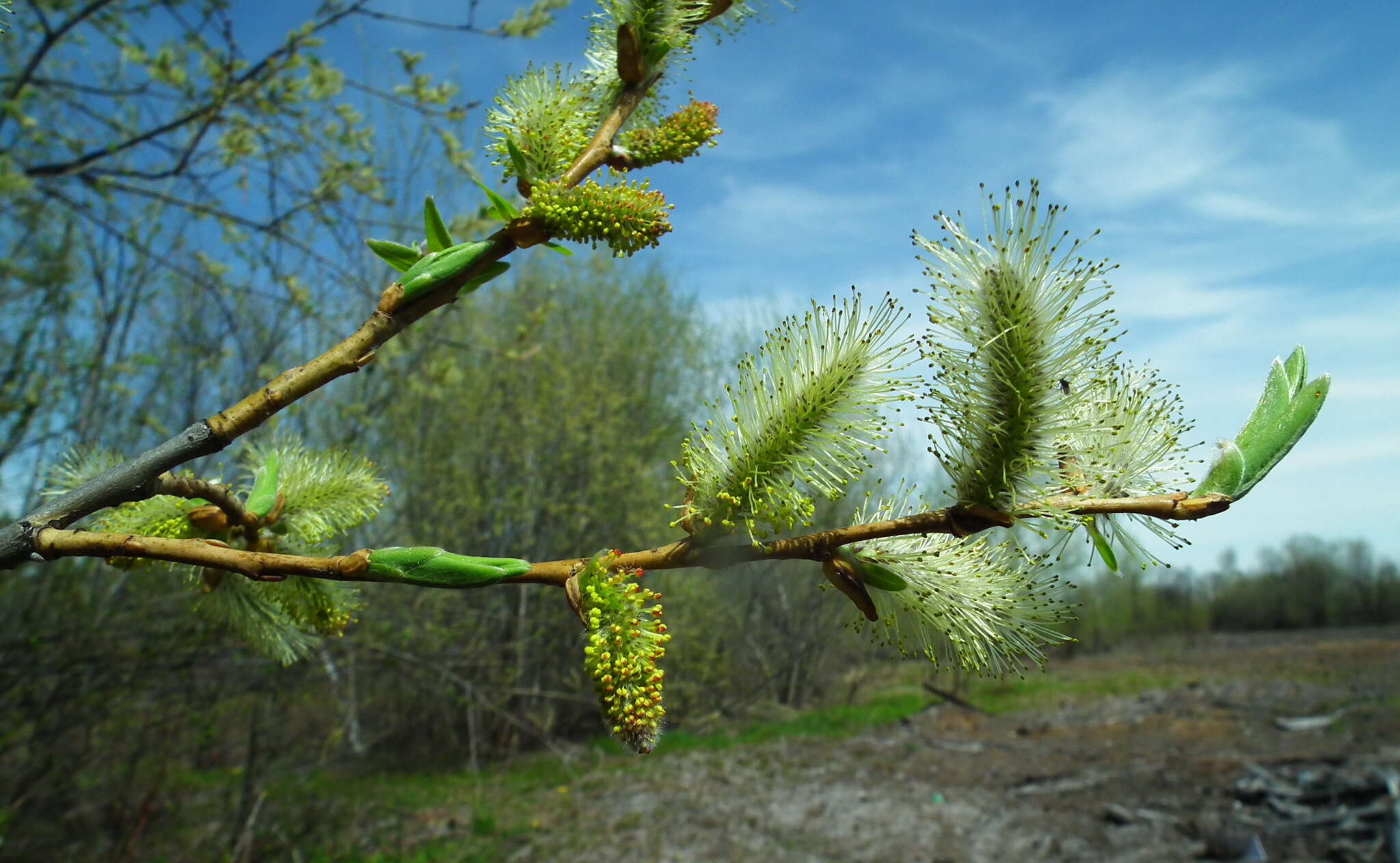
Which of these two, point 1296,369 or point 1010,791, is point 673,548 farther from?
point 1010,791

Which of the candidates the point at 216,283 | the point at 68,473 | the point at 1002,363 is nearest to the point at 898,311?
the point at 1002,363

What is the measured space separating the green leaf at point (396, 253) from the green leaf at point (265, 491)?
30cm

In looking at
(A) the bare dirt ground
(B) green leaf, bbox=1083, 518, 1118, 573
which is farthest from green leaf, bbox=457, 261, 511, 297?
(A) the bare dirt ground

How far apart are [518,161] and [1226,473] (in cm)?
64

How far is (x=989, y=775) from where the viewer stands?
8.46 metres

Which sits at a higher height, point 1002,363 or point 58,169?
point 58,169

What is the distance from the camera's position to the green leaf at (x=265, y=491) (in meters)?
0.87

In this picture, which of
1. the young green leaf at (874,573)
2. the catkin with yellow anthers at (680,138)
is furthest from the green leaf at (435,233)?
the young green leaf at (874,573)

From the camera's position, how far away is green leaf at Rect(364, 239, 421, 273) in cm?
73

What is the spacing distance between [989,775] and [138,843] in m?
7.14

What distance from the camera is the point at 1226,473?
0.65 metres

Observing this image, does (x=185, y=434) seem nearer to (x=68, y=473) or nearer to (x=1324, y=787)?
(x=68, y=473)

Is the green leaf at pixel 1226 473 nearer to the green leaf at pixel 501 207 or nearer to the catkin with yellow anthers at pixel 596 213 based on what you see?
the catkin with yellow anthers at pixel 596 213

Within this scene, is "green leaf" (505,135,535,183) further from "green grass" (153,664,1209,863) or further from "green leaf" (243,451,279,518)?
"green grass" (153,664,1209,863)
